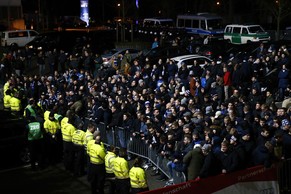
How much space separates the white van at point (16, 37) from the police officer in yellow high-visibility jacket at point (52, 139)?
2454 cm

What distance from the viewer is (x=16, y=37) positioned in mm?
41375

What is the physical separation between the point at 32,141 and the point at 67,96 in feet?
16.2

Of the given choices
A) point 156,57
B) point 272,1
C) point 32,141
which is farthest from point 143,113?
point 272,1

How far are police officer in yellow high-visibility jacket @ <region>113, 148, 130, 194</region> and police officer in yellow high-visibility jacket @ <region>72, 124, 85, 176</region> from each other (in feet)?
8.69

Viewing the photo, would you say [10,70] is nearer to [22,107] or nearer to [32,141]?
[22,107]

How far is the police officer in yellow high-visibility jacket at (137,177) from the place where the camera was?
12.1 meters

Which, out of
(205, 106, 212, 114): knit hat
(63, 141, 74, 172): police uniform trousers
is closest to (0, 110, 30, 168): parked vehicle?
(63, 141, 74, 172): police uniform trousers

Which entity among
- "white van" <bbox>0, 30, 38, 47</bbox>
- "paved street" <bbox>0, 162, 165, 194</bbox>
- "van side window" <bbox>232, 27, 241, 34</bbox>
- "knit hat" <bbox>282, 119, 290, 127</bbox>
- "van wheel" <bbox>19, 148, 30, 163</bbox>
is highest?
"van side window" <bbox>232, 27, 241, 34</bbox>

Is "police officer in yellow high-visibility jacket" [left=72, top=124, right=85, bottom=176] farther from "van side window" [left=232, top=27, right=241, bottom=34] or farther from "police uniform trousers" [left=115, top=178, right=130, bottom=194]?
"van side window" [left=232, top=27, right=241, bottom=34]

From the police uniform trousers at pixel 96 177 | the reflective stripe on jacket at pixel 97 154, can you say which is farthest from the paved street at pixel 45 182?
the reflective stripe on jacket at pixel 97 154

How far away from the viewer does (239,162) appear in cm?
1164

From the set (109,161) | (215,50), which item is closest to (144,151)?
(109,161)

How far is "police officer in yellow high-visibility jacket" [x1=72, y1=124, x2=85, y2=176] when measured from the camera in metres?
15.2

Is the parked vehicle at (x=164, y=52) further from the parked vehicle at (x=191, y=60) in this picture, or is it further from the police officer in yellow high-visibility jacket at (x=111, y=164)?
the police officer in yellow high-visibility jacket at (x=111, y=164)
